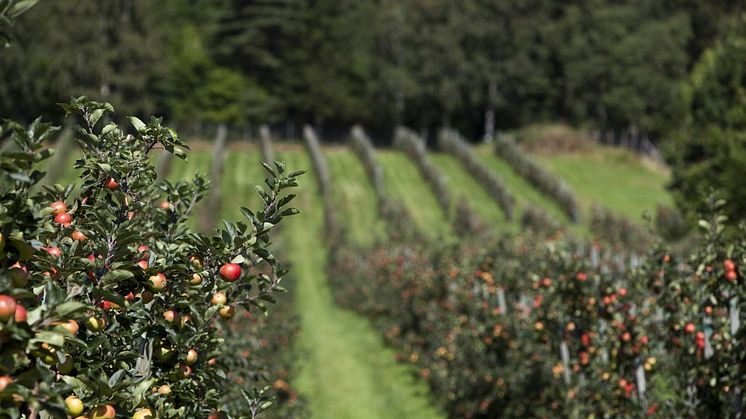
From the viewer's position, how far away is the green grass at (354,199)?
33.8 m

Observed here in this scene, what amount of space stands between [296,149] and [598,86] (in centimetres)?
2539

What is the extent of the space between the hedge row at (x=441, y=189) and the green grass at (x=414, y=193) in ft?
1.16

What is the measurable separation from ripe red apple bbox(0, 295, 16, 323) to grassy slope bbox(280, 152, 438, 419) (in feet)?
Result: 39.5

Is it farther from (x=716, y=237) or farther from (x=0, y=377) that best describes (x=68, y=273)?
(x=716, y=237)

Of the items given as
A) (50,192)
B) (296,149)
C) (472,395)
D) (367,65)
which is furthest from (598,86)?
(50,192)

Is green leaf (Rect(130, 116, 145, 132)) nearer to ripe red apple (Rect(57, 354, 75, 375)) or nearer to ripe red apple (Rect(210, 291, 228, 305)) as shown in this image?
ripe red apple (Rect(210, 291, 228, 305))

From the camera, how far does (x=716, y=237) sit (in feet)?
21.9

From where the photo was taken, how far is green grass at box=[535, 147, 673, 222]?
124 ft

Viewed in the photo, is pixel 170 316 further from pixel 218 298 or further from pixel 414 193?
pixel 414 193

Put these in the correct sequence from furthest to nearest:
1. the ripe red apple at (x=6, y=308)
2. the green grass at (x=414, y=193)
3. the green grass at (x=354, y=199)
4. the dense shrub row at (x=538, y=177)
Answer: the dense shrub row at (x=538, y=177)
the green grass at (x=414, y=193)
the green grass at (x=354, y=199)
the ripe red apple at (x=6, y=308)

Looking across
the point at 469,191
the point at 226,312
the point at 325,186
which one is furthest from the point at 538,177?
the point at 226,312

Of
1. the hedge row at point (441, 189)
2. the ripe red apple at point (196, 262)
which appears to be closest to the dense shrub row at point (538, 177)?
the hedge row at point (441, 189)

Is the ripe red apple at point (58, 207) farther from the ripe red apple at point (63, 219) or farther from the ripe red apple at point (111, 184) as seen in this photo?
the ripe red apple at point (111, 184)

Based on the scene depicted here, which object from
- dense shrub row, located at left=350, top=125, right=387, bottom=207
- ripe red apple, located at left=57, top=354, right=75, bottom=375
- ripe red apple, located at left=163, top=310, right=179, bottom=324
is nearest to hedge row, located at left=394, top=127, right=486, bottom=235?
dense shrub row, located at left=350, top=125, right=387, bottom=207
